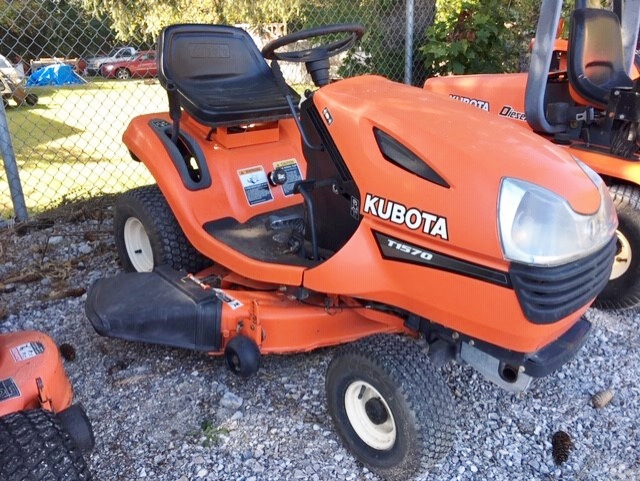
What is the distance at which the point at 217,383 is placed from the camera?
7.79 ft

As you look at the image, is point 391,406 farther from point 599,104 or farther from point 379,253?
point 599,104

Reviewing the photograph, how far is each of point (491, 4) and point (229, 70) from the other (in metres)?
3.28

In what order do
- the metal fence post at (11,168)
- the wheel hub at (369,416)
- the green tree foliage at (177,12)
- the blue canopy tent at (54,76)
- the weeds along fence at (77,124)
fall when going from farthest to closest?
the green tree foliage at (177,12), the blue canopy tent at (54,76), the weeds along fence at (77,124), the metal fence post at (11,168), the wheel hub at (369,416)

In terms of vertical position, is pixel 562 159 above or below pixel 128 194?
above

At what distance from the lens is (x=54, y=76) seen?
7.79 metres

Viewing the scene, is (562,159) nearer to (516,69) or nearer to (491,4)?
(491,4)

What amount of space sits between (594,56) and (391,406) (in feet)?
7.66

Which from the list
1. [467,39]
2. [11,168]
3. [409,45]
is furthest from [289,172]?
[467,39]

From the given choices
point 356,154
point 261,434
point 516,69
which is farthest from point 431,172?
point 516,69

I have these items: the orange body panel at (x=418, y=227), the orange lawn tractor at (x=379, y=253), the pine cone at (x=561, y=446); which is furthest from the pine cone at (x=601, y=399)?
the orange body panel at (x=418, y=227)

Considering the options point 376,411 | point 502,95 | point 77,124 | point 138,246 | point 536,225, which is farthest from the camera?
point 77,124

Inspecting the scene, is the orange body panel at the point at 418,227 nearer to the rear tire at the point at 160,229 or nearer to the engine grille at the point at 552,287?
the engine grille at the point at 552,287

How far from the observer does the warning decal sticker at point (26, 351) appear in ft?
5.70

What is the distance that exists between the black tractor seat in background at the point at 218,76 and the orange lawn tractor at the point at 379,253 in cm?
1
